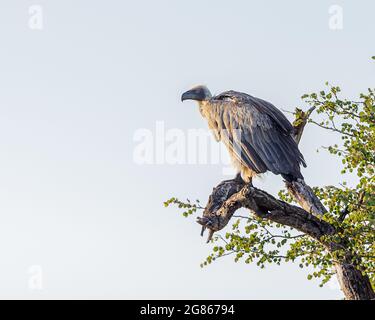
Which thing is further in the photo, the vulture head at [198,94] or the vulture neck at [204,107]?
the vulture head at [198,94]

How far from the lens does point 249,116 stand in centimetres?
1587

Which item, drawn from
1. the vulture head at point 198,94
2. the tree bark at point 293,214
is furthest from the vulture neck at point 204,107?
the tree bark at point 293,214

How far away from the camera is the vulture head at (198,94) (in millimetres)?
17219

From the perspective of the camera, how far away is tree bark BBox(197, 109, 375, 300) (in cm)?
1305

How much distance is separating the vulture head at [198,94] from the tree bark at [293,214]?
274 centimetres

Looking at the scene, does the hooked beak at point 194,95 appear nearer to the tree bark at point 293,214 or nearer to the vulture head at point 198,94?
the vulture head at point 198,94

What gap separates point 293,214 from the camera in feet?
45.9

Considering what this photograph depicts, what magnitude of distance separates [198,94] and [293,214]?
4107mm
